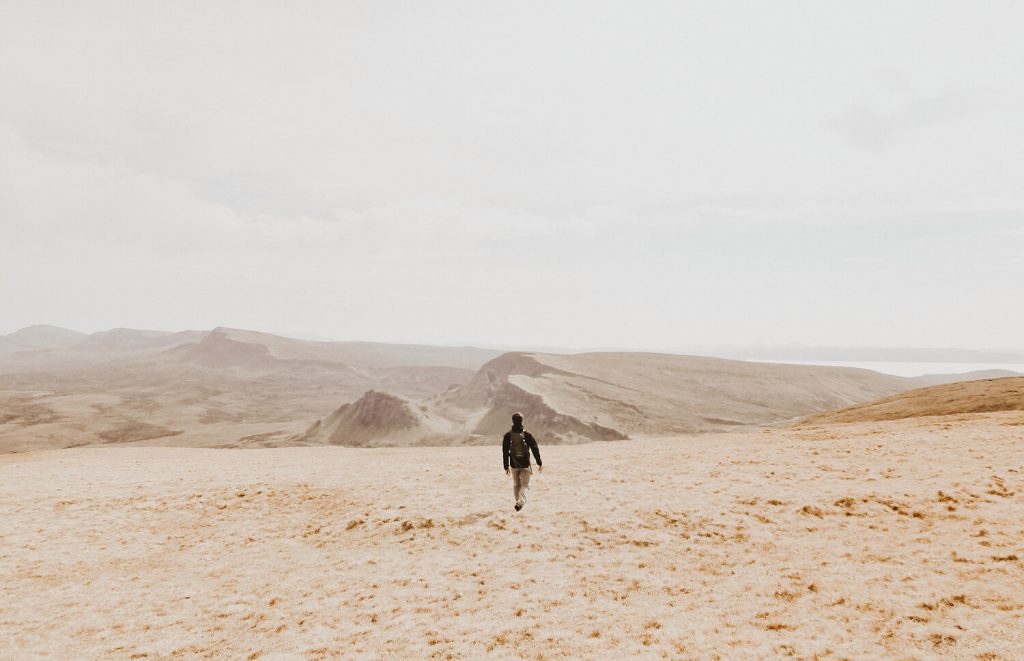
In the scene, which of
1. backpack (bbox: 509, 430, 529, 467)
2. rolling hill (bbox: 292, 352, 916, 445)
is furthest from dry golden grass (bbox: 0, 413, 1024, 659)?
rolling hill (bbox: 292, 352, 916, 445)

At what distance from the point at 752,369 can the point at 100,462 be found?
9501 centimetres

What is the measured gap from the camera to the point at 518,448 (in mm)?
12047

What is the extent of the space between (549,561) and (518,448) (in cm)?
303

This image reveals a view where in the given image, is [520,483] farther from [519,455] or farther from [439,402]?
[439,402]

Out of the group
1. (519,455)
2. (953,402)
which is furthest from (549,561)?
(953,402)

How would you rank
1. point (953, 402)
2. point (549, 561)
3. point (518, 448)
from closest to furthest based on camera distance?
1. point (549, 561)
2. point (518, 448)
3. point (953, 402)

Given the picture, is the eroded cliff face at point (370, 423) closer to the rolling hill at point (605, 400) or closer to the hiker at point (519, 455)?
the rolling hill at point (605, 400)

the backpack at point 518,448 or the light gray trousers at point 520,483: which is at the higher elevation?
the backpack at point 518,448

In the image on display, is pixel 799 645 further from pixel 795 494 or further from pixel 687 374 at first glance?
pixel 687 374

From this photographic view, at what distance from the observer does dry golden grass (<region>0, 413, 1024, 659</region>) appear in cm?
674

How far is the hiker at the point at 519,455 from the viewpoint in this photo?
39.5 ft

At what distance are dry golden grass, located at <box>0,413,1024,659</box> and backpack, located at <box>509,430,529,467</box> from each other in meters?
1.41

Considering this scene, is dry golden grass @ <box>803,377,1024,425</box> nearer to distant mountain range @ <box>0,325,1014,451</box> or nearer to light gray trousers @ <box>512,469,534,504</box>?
distant mountain range @ <box>0,325,1014,451</box>

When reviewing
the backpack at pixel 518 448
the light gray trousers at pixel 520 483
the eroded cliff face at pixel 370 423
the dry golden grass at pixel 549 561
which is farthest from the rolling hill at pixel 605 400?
the backpack at pixel 518 448
